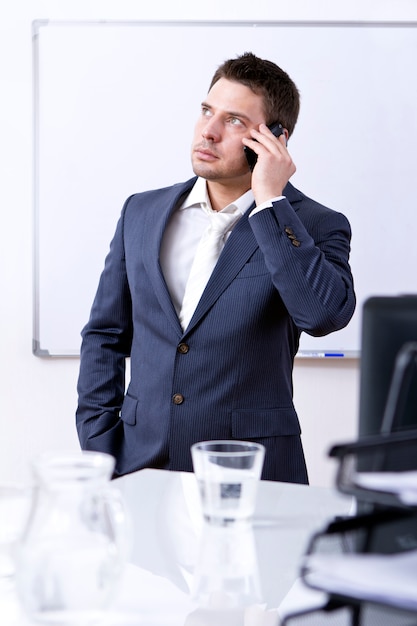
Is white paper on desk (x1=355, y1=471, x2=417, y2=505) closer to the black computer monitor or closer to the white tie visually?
the black computer monitor

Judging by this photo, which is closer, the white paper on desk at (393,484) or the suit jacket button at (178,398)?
the white paper on desk at (393,484)

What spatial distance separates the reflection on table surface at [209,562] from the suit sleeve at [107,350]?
26.5 inches

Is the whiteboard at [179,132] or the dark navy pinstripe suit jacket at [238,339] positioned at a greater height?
the whiteboard at [179,132]

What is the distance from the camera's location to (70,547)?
782mm

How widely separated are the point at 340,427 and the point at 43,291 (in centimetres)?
116

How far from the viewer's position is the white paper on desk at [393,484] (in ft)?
2.13

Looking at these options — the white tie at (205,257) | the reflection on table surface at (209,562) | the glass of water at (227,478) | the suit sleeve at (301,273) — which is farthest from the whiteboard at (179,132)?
the glass of water at (227,478)

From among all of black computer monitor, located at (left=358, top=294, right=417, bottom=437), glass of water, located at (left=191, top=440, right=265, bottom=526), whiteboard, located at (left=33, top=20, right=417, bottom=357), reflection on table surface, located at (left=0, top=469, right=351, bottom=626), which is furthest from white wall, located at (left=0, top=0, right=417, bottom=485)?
black computer monitor, located at (left=358, top=294, right=417, bottom=437)

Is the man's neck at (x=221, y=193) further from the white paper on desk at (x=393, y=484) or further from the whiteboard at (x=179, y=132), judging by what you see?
the white paper on desk at (x=393, y=484)

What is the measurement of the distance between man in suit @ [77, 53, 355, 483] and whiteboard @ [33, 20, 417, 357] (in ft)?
3.21

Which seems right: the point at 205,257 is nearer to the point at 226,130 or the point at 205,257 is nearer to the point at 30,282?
the point at 226,130

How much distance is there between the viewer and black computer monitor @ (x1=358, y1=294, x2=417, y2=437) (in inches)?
32.9

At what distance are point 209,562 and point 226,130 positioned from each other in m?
1.22

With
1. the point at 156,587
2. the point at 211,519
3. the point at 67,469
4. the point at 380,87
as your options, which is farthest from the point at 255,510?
the point at 380,87
